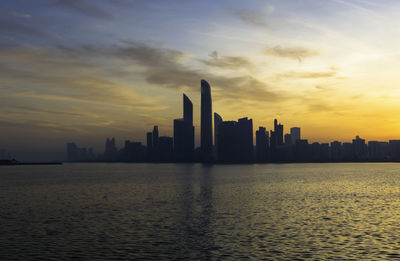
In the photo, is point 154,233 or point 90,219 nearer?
point 154,233

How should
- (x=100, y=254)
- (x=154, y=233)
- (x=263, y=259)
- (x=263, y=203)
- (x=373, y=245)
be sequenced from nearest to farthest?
(x=263, y=259)
(x=100, y=254)
(x=373, y=245)
(x=154, y=233)
(x=263, y=203)

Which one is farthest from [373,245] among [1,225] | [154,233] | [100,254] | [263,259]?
[1,225]

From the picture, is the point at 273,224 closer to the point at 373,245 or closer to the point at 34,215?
the point at 373,245

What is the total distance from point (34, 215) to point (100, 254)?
33.4 meters

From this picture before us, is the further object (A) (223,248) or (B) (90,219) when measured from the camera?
(B) (90,219)

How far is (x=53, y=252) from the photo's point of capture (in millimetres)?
38781

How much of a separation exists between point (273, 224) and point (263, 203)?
28.4 m

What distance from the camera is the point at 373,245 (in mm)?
41281

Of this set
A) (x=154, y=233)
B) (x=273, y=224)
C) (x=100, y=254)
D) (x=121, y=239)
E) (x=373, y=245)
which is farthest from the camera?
(x=273, y=224)

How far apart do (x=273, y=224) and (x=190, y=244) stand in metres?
17.2

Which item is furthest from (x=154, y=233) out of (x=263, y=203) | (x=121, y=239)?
(x=263, y=203)

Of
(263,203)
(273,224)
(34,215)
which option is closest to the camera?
(273,224)

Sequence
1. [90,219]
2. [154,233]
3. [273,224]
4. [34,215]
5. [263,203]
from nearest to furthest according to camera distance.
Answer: [154,233], [273,224], [90,219], [34,215], [263,203]

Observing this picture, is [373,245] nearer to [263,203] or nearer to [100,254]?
[100,254]
